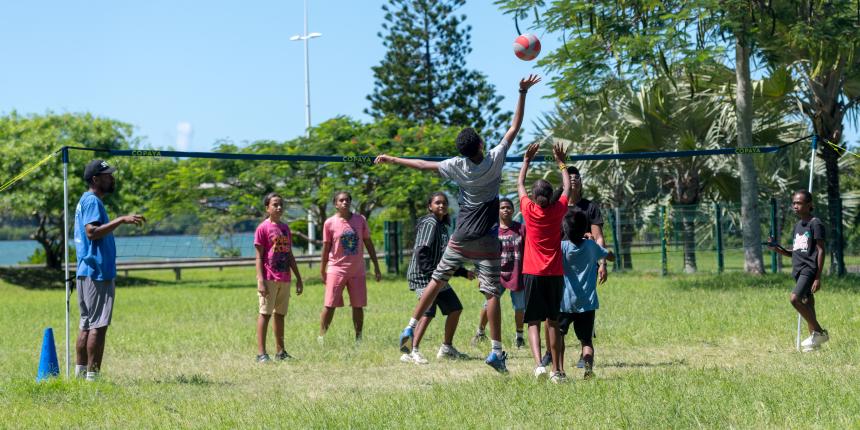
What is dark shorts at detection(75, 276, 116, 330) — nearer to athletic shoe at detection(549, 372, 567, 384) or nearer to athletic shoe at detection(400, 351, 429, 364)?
athletic shoe at detection(400, 351, 429, 364)

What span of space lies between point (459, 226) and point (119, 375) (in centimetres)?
341

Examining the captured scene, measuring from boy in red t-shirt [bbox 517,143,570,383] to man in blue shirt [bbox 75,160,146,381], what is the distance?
334 centimetres

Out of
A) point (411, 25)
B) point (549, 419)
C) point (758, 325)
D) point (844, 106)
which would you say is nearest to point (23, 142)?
point (411, 25)

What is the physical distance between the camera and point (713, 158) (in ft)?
89.0

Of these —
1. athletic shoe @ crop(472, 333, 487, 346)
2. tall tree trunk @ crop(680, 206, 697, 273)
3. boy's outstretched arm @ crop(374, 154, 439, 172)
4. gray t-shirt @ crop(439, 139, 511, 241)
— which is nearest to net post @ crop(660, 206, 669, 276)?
tall tree trunk @ crop(680, 206, 697, 273)

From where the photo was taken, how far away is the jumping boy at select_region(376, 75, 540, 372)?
8547 millimetres

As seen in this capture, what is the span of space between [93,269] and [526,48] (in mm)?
4359

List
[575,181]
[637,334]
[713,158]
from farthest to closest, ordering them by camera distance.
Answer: [713,158], [637,334], [575,181]

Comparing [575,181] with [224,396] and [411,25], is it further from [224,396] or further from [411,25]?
[411,25]

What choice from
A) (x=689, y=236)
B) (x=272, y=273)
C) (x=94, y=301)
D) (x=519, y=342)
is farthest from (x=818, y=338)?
(x=689, y=236)

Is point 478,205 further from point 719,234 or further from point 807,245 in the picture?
point 719,234

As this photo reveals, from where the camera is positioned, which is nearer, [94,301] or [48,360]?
[94,301]

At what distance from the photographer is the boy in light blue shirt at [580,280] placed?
27.6ft

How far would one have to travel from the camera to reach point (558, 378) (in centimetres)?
795
